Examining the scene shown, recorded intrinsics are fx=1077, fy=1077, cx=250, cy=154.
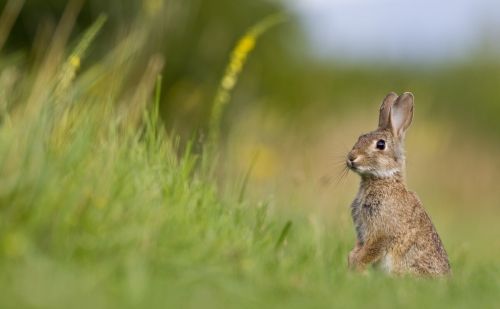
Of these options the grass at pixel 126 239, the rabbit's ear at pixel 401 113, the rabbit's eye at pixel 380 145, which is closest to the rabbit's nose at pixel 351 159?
the rabbit's eye at pixel 380 145

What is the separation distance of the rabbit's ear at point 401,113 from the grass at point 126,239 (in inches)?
61.3

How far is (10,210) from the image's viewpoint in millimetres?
5051

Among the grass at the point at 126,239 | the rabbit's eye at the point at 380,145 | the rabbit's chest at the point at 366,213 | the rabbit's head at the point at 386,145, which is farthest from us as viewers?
the rabbit's eye at the point at 380,145

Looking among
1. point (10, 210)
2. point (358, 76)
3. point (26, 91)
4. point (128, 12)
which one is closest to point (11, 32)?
point (128, 12)

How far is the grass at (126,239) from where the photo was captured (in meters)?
4.66

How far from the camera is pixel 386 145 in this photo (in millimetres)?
7734

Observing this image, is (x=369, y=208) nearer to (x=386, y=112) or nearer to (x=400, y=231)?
(x=400, y=231)

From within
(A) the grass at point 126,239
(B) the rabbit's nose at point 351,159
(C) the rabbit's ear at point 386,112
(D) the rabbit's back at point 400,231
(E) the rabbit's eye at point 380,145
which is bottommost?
(A) the grass at point 126,239

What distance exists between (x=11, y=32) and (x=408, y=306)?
32.0 ft

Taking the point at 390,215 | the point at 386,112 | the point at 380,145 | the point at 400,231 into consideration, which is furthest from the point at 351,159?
the point at 386,112

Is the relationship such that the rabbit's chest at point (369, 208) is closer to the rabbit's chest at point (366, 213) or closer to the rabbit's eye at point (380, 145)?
the rabbit's chest at point (366, 213)

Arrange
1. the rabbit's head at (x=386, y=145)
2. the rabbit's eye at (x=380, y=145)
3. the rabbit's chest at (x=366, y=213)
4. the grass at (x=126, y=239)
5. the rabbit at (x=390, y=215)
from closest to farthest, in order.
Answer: the grass at (x=126, y=239), the rabbit at (x=390, y=215), the rabbit's chest at (x=366, y=213), the rabbit's head at (x=386, y=145), the rabbit's eye at (x=380, y=145)

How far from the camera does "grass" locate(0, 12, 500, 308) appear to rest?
4.66 meters

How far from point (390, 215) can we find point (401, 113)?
2.94ft
